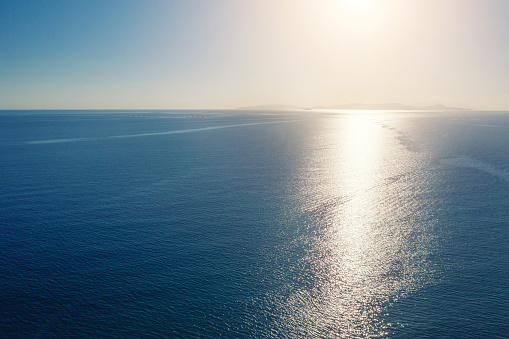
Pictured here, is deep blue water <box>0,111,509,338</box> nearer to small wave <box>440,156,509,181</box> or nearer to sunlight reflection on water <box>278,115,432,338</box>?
sunlight reflection on water <box>278,115,432,338</box>

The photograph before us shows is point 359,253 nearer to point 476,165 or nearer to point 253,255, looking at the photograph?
point 253,255

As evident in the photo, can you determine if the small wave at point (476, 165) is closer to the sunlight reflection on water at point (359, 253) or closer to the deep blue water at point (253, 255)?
the deep blue water at point (253, 255)

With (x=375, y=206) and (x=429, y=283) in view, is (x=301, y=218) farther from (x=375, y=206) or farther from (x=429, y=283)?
(x=429, y=283)

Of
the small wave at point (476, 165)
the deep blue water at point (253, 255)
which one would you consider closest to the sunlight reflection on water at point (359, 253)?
the deep blue water at point (253, 255)

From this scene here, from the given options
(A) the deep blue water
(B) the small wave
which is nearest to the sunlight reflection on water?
(A) the deep blue water

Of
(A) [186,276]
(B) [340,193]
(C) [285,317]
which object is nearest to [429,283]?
(C) [285,317]
